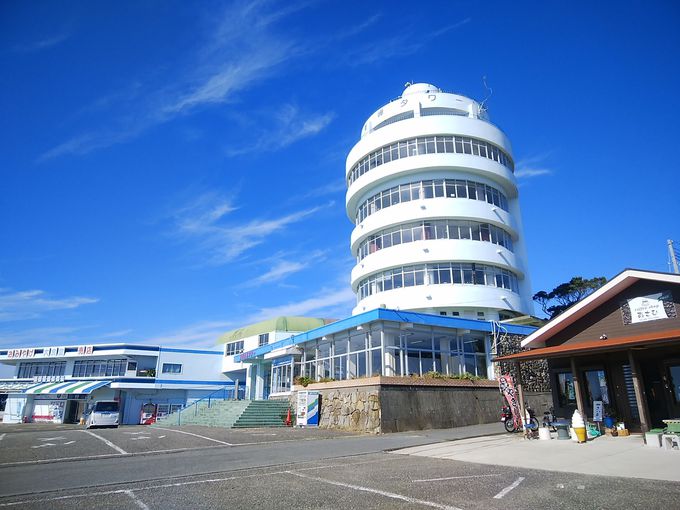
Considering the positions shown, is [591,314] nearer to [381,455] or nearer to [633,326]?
[633,326]

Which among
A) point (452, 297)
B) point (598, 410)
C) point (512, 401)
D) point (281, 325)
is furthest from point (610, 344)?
point (281, 325)

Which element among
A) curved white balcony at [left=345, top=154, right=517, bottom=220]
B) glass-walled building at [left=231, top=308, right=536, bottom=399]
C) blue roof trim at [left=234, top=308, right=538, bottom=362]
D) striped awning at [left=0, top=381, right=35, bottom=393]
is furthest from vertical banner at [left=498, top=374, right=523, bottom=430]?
striped awning at [left=0, top=381, right=35, bottom=393]

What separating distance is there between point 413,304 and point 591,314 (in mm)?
14536

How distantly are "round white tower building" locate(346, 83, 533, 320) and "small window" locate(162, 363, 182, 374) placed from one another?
94.9 ft

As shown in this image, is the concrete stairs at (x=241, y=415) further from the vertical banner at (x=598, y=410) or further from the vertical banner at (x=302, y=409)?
the vertical banner at (x=598, y=410)

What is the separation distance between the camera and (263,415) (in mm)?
26344

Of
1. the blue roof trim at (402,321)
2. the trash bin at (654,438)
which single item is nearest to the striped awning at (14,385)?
the blue roof trim at (402,321)

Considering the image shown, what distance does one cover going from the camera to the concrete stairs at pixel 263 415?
25.2m

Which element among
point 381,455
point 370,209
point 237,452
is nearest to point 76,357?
point 370,209

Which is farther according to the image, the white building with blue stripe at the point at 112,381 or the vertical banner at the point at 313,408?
the white building with blue stripe at the point at 112,381

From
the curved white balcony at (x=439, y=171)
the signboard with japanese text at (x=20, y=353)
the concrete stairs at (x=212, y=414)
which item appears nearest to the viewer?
the concrete stairs at (x=212, y=414)

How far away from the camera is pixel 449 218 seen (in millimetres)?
33656

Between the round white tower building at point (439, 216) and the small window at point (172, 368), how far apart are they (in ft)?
94.9

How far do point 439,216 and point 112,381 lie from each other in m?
41.0
